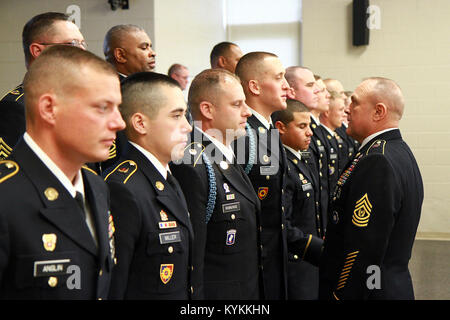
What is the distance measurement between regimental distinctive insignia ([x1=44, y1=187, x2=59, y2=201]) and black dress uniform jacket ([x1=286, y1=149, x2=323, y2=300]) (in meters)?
1.78

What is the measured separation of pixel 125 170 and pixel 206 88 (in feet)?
2.72

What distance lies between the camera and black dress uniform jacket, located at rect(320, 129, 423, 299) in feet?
7.34

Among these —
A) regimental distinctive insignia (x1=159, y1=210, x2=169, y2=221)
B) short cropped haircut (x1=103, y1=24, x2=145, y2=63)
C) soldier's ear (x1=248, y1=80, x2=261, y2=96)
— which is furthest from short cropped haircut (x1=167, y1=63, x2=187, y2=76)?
regimental distinctive insignia (x1=159, y1=210, x2=169, y2=221)

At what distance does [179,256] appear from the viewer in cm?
177

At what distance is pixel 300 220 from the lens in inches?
128

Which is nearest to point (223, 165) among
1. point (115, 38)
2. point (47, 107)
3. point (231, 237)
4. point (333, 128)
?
point (231, 237)

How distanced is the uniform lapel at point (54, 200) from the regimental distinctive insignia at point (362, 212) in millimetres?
1260

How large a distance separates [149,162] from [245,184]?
610 mm

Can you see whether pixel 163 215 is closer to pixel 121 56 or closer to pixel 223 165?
pixel 223 165

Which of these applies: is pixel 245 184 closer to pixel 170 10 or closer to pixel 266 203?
pixel 266 203

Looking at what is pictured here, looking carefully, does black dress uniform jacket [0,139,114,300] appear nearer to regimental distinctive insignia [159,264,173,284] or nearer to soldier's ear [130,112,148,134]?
regimental distinctive insignia [159,264,173,284]
